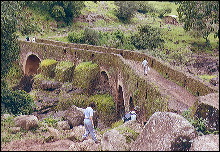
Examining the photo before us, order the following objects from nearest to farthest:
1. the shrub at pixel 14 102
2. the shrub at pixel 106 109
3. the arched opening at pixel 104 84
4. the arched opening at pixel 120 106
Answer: the shrub at pixel 14 102 → the arched opening at pixel 120 106 → the shrub at pixel 106 109 → the arched opening at pixel 104 84

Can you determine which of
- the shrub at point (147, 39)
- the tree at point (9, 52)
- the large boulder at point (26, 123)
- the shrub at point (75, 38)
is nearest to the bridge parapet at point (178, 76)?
the large boulder at point (26, 123)

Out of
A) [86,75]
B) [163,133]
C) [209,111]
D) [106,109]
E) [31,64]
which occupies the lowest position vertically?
[106,109]

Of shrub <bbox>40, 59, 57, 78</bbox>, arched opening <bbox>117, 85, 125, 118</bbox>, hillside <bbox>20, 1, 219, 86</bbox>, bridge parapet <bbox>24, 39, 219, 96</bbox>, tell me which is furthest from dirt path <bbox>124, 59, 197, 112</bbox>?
shrub <bbox>40, 59, 57, 78</bbox>

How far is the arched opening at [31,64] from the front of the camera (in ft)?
113

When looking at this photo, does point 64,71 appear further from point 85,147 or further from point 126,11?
point 126,11

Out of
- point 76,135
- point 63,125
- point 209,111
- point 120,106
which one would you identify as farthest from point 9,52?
point 120,106

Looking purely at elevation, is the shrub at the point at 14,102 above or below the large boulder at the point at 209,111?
below

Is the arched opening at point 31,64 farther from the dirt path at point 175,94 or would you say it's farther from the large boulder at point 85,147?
the large boulder at point 85,147

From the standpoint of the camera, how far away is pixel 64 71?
28844 mm

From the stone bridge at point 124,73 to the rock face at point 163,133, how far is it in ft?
11.1

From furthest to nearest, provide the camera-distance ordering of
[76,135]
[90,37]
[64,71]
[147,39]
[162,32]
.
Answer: [162,32] < [90,37] < [147,39] < [64,71] < [76,135]

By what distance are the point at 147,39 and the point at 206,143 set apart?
3049cm

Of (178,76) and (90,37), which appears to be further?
(90,37)

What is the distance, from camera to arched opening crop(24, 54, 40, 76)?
1361 inches
